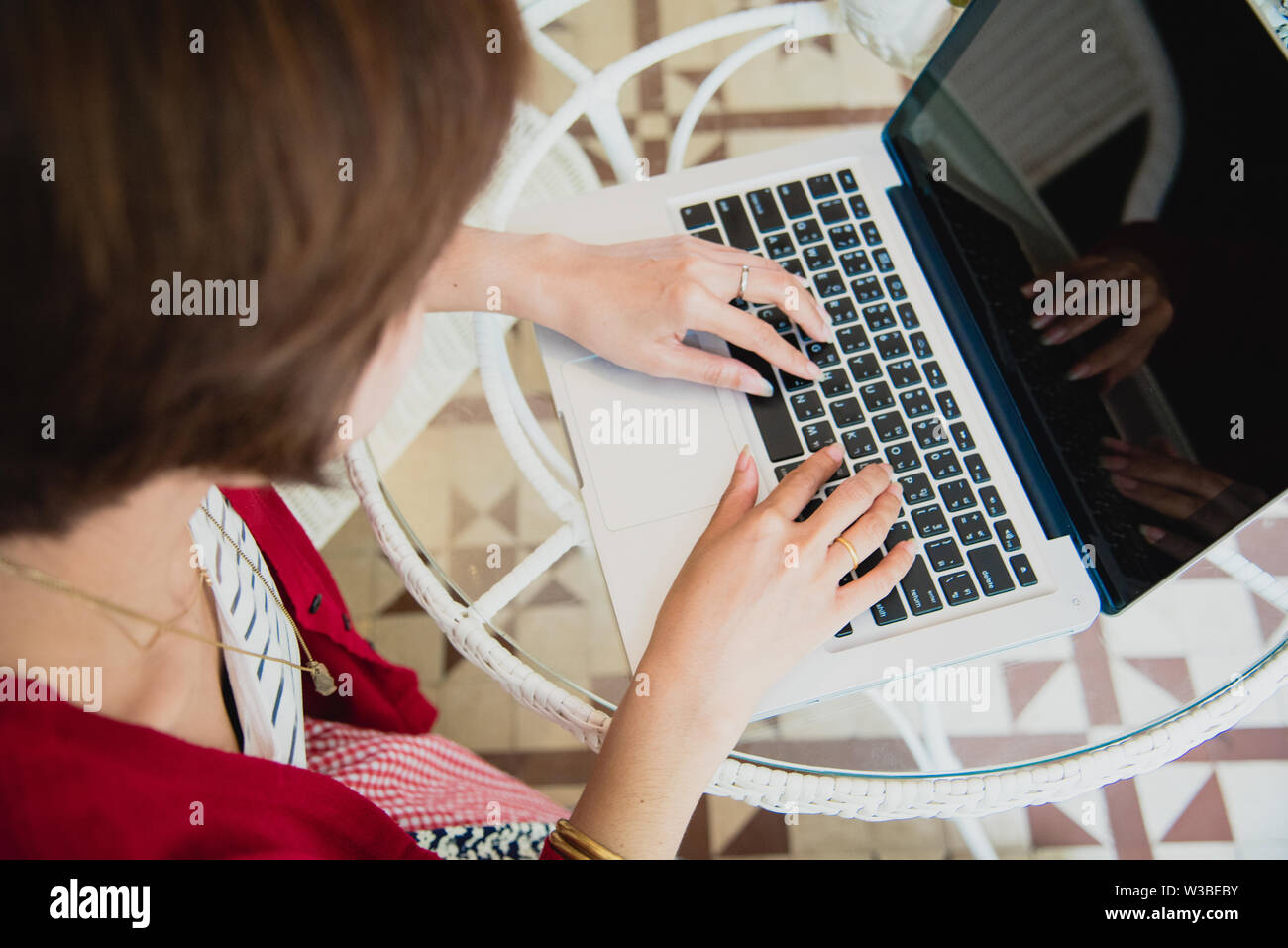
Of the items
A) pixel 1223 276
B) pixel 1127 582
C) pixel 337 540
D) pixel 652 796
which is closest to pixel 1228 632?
pixel 1127 582

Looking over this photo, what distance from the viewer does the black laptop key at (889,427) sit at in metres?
0.75

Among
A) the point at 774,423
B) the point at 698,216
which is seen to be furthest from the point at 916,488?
the point at 698,216

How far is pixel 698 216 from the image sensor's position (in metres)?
0.85

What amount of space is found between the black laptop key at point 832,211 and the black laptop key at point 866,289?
0.07 m

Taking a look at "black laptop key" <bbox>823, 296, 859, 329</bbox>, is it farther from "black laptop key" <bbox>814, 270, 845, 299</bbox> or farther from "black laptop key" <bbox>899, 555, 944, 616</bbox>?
"black laptop key" <bbox>899, 555, 944, 616</bbox>

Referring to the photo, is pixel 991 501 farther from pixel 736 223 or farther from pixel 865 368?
pixel 736 223

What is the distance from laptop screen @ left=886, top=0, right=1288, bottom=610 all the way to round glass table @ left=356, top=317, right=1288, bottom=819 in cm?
15

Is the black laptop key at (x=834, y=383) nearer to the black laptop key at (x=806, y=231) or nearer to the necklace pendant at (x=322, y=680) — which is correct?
the black laptop key at (x=806, y=231)

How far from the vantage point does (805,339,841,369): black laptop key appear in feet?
2.56

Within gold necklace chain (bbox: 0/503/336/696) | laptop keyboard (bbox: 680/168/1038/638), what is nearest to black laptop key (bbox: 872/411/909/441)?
laptop keyboard (bbox: 680/168/1038/638)

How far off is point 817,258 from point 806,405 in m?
0.16

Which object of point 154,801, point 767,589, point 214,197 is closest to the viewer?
point 214,197

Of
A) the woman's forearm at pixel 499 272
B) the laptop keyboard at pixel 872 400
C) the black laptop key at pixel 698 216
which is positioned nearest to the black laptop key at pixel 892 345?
the laptop keyboard at pixel 872 400
